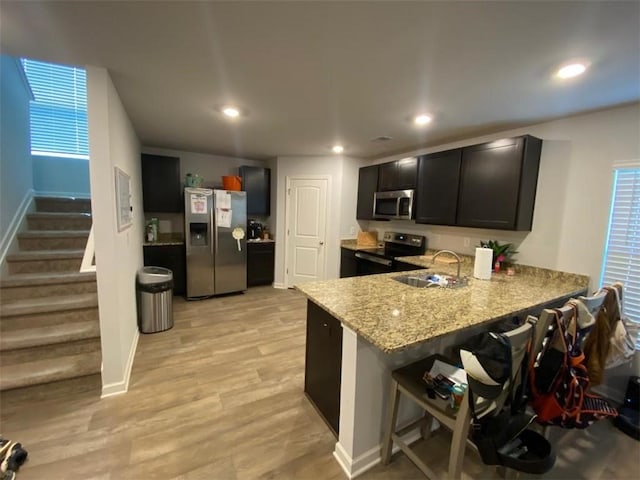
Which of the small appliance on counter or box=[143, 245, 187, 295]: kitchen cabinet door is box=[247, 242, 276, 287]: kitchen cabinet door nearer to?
the small appliance on counter

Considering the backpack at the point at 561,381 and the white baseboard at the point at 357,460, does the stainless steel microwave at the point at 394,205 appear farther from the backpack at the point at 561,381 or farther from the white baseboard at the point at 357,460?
the white baseboard at the point at 357,460

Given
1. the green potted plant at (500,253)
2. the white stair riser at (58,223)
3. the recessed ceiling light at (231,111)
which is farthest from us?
the white stair riser at (58,223)

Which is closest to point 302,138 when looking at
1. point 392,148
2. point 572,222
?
point 392,148

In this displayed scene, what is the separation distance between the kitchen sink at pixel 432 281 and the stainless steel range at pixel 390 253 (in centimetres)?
96

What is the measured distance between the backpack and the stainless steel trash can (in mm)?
3322

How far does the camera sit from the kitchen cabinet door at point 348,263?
14.2 feet

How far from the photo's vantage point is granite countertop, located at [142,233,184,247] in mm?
4016

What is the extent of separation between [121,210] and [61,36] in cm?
117

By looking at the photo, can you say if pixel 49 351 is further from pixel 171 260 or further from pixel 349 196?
pixel 349 196

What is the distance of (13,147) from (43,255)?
3.90ft

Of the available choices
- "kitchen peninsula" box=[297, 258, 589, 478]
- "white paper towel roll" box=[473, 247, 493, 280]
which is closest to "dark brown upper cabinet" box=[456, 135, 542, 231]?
"white paper towel roll" box=[473, 247, 493, 280]

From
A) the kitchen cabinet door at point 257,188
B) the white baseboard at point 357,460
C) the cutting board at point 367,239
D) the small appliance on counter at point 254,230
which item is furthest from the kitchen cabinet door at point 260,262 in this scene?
the white baseboard at point 357,460

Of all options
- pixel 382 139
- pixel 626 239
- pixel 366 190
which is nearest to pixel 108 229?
pixel 382 139

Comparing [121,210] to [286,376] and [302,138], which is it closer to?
[286,376]
